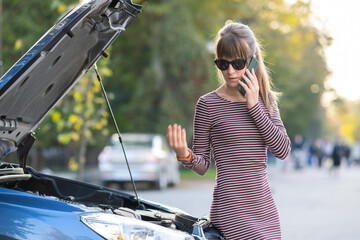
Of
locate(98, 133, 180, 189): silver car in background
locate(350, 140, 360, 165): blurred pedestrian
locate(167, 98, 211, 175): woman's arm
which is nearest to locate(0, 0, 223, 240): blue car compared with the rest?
locate(167, 98, 211, 175): woman's arm

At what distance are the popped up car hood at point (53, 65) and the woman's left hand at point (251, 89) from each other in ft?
2.44

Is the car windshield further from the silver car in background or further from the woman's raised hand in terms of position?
the woman's raised hand

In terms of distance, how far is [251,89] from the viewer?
3283 millimetres

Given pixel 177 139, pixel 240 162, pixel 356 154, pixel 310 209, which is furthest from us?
pixel 356 154

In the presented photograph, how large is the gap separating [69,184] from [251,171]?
1385 mm

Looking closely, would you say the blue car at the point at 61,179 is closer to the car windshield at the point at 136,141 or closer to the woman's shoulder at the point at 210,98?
the woman's shoulder at the point at 210,98

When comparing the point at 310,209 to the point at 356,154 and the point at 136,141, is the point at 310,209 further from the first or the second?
the point at 356,154

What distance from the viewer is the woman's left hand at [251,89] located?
3.26 m

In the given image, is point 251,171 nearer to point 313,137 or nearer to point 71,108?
point 71,108

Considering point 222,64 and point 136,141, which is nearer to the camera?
point 222,64

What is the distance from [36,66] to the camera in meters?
3.06

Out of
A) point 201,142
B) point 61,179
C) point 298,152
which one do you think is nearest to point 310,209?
point 61,179

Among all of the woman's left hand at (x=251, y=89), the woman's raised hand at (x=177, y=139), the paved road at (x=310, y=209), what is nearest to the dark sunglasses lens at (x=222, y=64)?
the woman's left hand at (x=251, y=89)

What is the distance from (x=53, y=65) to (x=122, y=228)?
0.98 metres
